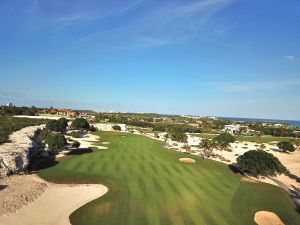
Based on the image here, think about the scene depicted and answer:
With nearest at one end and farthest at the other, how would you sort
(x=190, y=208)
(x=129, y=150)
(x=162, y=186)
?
1. (x=190, y=208)
2. (x=162, y=186)
3. (x=129, y=150)

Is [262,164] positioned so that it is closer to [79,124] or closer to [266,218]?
[266,218]

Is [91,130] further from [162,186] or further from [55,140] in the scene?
[162,186]

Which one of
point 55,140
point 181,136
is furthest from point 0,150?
point 181,136

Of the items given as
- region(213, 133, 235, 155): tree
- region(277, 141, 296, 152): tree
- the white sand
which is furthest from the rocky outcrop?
region(277, 141, 296, 152): tree

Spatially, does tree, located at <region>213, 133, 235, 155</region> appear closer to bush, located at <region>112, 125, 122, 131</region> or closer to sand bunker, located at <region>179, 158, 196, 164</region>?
sand bunker, located at <region>179, 158, 196, 164</region>

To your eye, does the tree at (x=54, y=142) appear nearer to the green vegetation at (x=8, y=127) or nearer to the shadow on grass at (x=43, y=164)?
the shadow on grass at (x=43, y=164)

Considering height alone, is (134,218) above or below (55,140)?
below
